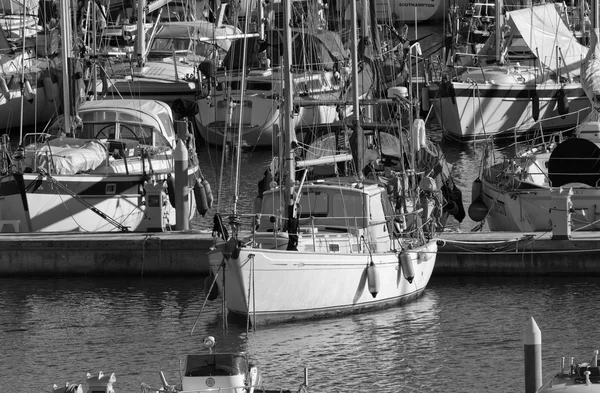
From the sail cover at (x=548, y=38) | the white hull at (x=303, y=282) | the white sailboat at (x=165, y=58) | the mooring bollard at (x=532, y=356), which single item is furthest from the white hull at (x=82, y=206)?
the sail cover at (x=548, y=38)

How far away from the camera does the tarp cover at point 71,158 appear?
3631cm

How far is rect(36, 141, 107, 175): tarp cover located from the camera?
3631 cm

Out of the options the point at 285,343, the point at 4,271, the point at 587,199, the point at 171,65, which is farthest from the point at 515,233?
the point at 171,65

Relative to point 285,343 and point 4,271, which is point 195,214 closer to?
point 4,271

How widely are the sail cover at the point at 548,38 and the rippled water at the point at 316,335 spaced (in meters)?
24.6

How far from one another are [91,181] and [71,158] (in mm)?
749

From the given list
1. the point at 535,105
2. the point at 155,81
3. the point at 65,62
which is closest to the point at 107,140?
the point at 65,62

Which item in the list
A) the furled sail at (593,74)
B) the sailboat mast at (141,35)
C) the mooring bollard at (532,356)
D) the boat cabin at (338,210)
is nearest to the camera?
the mooring bollard at (532,356)

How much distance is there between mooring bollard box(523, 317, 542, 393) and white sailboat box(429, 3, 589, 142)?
3418 cm

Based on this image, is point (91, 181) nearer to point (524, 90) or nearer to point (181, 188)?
point (181, 188)

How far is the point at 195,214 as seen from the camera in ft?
135

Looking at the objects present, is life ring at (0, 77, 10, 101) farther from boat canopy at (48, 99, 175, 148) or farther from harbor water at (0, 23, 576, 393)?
harbor water at (0, 23, 576, 393)

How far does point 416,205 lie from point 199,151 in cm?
2187

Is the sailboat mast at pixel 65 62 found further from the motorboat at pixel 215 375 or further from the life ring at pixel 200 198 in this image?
the motorboat at pixel 215 375
